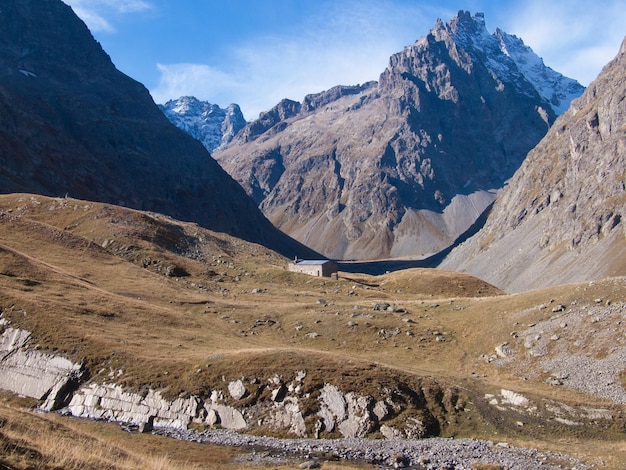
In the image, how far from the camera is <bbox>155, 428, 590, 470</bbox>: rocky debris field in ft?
117

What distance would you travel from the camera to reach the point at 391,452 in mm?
38125

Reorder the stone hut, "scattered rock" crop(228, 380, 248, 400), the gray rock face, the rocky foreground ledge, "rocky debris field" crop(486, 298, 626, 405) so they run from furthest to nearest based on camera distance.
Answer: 1. the stone hut
2. "rocky debris field" crop(486, 298, 626, 405)
3. the gray rock face
4. "scattered rock" crop(228, 380, 248, 400)
5. the rocky foreground ledge

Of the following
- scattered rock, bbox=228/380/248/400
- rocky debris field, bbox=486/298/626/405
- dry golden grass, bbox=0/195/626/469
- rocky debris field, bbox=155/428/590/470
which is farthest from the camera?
rocky debris field, bbox=486/298/626/405

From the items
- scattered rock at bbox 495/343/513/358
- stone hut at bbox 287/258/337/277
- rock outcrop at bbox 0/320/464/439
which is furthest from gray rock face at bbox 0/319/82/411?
stone hut at bbox 287/258/337/277

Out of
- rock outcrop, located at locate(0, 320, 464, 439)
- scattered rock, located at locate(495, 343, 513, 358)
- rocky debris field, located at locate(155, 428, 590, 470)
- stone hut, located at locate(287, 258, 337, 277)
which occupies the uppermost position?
stone hut, located at locate(287, 258, 337, 277)

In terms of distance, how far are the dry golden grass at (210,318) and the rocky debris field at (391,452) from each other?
7.61 ft

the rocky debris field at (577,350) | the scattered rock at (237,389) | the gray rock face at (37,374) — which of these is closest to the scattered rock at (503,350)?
the rocky debris field at (577,350)

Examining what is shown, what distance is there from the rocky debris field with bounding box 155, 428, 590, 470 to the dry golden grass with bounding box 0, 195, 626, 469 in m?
2.32

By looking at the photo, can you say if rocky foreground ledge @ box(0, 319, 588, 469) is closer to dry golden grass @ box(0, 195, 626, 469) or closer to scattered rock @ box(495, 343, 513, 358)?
dry golden grass @ box(0, 195, 626, 469)

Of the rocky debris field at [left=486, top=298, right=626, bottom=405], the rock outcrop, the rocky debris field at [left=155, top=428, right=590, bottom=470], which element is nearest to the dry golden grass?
the rock outcrop

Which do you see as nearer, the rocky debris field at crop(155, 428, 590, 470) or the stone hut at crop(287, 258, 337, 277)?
the rocky debris field at crop(155, 428, 590, 470)

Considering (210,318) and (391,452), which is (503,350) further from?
(210,318)

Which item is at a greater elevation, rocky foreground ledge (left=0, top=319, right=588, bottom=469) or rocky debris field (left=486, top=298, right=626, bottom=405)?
rocky debris field (left=486, top=298, right=626, bottom=405)

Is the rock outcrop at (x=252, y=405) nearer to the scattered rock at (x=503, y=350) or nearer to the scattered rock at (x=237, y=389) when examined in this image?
the scattered rock at (x=237, y=389)
